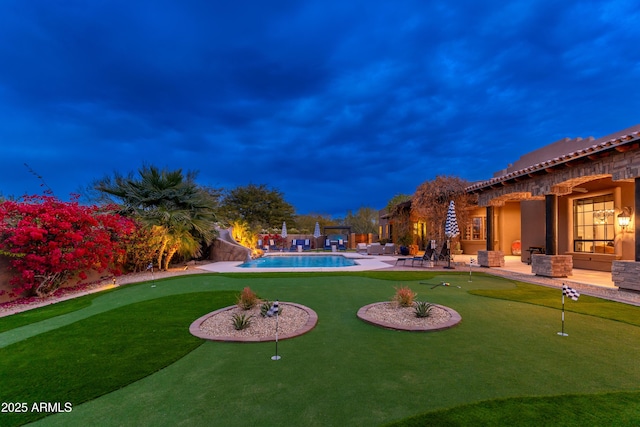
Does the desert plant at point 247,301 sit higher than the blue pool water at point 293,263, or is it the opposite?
the desert plant at point 247,301

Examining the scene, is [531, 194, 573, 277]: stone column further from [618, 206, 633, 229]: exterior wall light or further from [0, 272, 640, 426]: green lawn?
[0, 272, 640, 426]: green lawn

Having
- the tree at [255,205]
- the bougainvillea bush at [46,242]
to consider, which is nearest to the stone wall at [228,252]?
the bougainvillea bush at [46,242]

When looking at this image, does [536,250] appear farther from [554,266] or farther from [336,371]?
[336,371]

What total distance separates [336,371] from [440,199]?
13222 millimetres

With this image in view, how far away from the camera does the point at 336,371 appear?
3145mm

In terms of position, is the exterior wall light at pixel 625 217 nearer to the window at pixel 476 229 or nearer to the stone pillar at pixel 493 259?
the stone pillar at pixel 493 259

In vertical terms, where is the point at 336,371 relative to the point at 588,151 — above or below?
below

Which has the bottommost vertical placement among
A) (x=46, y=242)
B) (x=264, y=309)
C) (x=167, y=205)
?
(x=264, y=309)

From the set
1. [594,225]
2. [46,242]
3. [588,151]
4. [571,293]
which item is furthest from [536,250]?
[46,242]

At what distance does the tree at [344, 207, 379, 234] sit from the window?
1653cm

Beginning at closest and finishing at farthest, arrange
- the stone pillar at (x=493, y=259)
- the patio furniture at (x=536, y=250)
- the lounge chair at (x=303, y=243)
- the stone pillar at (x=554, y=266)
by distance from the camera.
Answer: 1. the stone pillar at (x=554, y=266)
2. the stone pillar at (x=493, y=259)
3. the patio furniture at (x=536, y=250)
4. the lounge chair at (x=303, y=243)

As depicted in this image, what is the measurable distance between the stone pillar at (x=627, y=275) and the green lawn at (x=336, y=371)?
7.14 feet

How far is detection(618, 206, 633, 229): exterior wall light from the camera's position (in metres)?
9.45

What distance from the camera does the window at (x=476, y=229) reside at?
18078 millimetres
